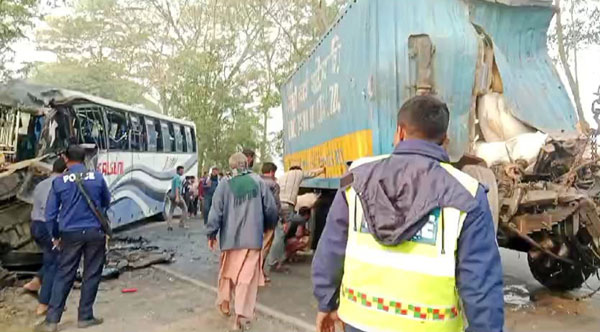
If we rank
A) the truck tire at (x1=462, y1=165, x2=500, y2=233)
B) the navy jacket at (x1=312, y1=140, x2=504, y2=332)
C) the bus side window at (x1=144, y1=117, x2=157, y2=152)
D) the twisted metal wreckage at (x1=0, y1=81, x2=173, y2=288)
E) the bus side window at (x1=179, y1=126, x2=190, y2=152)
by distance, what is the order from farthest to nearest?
the bus side window at (x1=179, y1=126, x2=190, y2=152), the bus side window at (x1=144, y1=117, x2=157, y2=152), the twisted metal wreckage at (x1=0, y1=81, x2=173, y2=288), the truck tire at (x1=462, y1=165, x2=500, y2=233), the navy jacket at (x1=312, y1=140, x2=504, y2=332)

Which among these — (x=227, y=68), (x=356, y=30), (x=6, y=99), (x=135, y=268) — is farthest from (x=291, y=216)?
(x=227, y=68)

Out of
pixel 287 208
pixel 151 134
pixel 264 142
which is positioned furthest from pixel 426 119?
pixel 264 142

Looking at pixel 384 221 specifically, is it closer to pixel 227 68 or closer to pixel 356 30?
pixel 356 30

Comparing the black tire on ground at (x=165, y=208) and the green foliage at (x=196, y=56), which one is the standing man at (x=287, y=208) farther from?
the green foliage at (x=196, y=56)

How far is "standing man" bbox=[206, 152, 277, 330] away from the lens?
5633mm

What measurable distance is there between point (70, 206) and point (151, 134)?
9.77 meters

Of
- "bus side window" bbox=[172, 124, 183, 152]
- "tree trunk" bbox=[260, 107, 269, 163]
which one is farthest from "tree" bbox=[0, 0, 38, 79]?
"tree trunk" bbox=[260, 107, 269, 163]

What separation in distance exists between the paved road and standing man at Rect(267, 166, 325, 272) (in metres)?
0.31

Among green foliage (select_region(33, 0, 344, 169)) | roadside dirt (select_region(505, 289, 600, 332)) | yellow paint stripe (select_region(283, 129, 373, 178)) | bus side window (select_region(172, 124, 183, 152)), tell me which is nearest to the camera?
roadside dirt (select_region(505, 289, 600, 332))

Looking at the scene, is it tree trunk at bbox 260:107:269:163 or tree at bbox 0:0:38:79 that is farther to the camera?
tree trunk at bbox 260:107:269:163

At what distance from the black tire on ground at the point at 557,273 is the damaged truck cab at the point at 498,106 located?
0.05ft

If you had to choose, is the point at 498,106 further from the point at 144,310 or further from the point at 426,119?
the point at 144,310

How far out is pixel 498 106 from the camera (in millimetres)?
5910

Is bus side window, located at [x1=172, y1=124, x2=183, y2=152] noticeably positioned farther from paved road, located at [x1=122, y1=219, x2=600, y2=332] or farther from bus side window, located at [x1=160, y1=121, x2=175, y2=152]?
paved road, located at [x1=122, y1=219, x2=600, y2=332]
